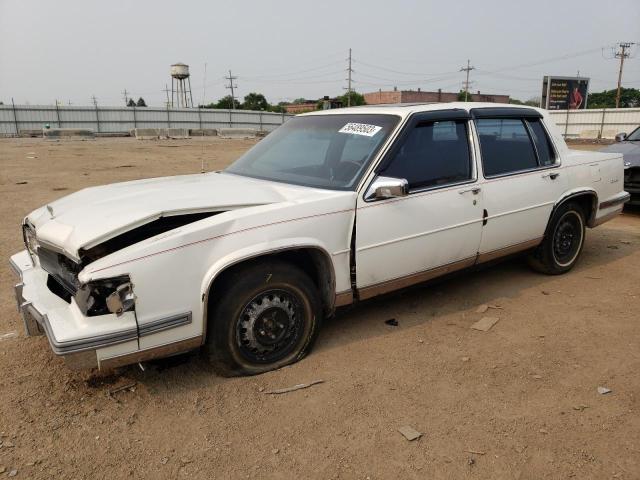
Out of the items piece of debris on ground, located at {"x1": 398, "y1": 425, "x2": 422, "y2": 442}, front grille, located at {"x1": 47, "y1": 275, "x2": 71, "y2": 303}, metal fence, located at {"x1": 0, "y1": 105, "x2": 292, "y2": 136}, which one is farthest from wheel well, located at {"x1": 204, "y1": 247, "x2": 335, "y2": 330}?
metal fence, located at {"x1": 0, "y1": 105, "x2": 292, "y2": 136}

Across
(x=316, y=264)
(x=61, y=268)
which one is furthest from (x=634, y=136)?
(x=61, y=268)

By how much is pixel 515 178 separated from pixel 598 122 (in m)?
39.8

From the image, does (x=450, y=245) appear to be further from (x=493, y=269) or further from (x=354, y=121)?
(x=493, y=269)

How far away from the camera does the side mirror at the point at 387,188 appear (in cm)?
339

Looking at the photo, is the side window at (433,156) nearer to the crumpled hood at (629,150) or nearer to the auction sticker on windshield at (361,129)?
the auction sticker on windshield at (361,129)

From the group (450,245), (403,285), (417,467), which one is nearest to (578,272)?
(450,245)

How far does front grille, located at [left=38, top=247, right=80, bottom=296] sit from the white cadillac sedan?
0.04 feet

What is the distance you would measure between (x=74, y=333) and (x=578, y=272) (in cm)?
494

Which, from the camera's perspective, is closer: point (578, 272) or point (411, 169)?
point (411, 169)

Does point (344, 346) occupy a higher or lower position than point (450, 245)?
lower

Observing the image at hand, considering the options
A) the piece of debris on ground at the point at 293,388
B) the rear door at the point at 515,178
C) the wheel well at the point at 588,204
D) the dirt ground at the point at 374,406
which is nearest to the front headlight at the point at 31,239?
the dirt ground at the point at 374,406

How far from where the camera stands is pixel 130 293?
2.70m

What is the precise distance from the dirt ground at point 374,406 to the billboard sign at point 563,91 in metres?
59.3

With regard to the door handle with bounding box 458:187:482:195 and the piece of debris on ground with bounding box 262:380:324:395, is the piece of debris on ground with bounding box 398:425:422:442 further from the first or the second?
the door handle with bounding box 458:187:482:195
